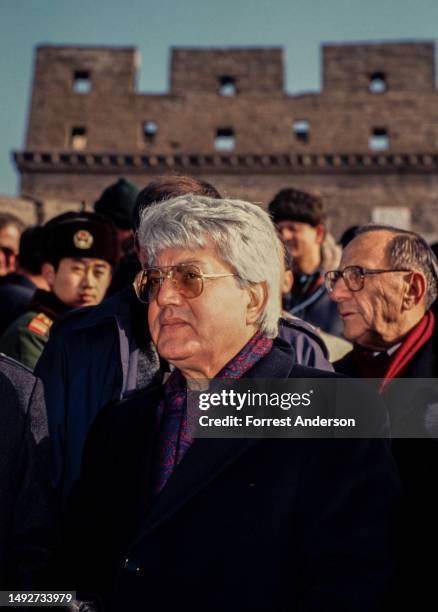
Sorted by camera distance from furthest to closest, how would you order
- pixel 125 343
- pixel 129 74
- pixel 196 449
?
pixel 129 74
pixel 125 343
pixel 196 449

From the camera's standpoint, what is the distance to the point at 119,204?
17.2ft

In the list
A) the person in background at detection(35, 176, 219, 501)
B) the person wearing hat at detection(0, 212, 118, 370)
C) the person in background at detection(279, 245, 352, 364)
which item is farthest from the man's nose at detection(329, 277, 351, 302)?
the person wearing hat at detection(0, 212, 118, 370)

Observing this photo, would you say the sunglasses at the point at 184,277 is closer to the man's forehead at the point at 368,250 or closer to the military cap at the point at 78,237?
the man's forehead at the point at 368,250

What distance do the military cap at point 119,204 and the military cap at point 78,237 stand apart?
1.28 m

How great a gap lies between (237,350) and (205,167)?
27342 mm

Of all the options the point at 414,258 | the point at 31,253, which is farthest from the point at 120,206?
the point at 414,258

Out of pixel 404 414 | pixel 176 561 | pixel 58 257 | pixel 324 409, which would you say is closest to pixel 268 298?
pixel 324 409

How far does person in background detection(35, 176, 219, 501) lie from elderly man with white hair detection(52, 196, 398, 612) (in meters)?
0.40

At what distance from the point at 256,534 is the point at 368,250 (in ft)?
5.28

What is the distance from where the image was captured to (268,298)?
7.38 ft

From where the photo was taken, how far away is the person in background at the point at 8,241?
5770mm

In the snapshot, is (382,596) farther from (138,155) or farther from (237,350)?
(138,155)

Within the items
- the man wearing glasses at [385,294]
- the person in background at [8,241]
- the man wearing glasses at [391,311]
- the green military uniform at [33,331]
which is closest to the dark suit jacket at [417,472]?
the man wearing glasses at [391,311]

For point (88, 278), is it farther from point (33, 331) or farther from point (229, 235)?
point (229, 235)
